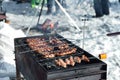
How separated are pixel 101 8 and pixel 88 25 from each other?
1711mm

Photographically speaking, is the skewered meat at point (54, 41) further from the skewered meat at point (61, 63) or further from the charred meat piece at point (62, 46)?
the skewered meat at point (61, 63)

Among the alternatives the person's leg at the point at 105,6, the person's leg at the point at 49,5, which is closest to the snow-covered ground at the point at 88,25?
the person's leg at the point at 105,6

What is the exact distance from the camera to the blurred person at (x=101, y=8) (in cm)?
1142

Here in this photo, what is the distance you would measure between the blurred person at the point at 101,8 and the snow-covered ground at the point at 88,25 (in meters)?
0.24

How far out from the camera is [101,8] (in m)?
11.6

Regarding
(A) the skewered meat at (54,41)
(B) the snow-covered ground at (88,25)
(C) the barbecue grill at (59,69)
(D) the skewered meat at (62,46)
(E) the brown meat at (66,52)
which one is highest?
(A) the skewered meat at (54,41)

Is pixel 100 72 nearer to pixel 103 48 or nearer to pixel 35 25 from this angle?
pixel 103 48

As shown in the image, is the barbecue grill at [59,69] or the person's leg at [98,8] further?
the person's leg at [98,8]

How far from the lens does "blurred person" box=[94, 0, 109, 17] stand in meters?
11.4

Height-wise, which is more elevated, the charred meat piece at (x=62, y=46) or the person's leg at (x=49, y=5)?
the charred meat piece at (x=62, y=46)

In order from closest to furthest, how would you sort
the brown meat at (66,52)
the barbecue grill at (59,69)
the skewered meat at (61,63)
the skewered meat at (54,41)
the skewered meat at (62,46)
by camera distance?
the barbecue grill at (59,69) → the skewered meat at (61,63) → the brown meat at (66,52) → the skewered meat at (62,46) → the skewered meat at (54,41)

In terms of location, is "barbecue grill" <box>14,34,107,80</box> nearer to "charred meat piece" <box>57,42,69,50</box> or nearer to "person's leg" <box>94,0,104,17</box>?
"charred meat piece" <box>57,42,69,50</box>

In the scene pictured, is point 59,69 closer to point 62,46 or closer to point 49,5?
A: point 62,46

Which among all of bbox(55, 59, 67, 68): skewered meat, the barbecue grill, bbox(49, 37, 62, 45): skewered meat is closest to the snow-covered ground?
bbox(49, 37, 62, 45): skewered meat
